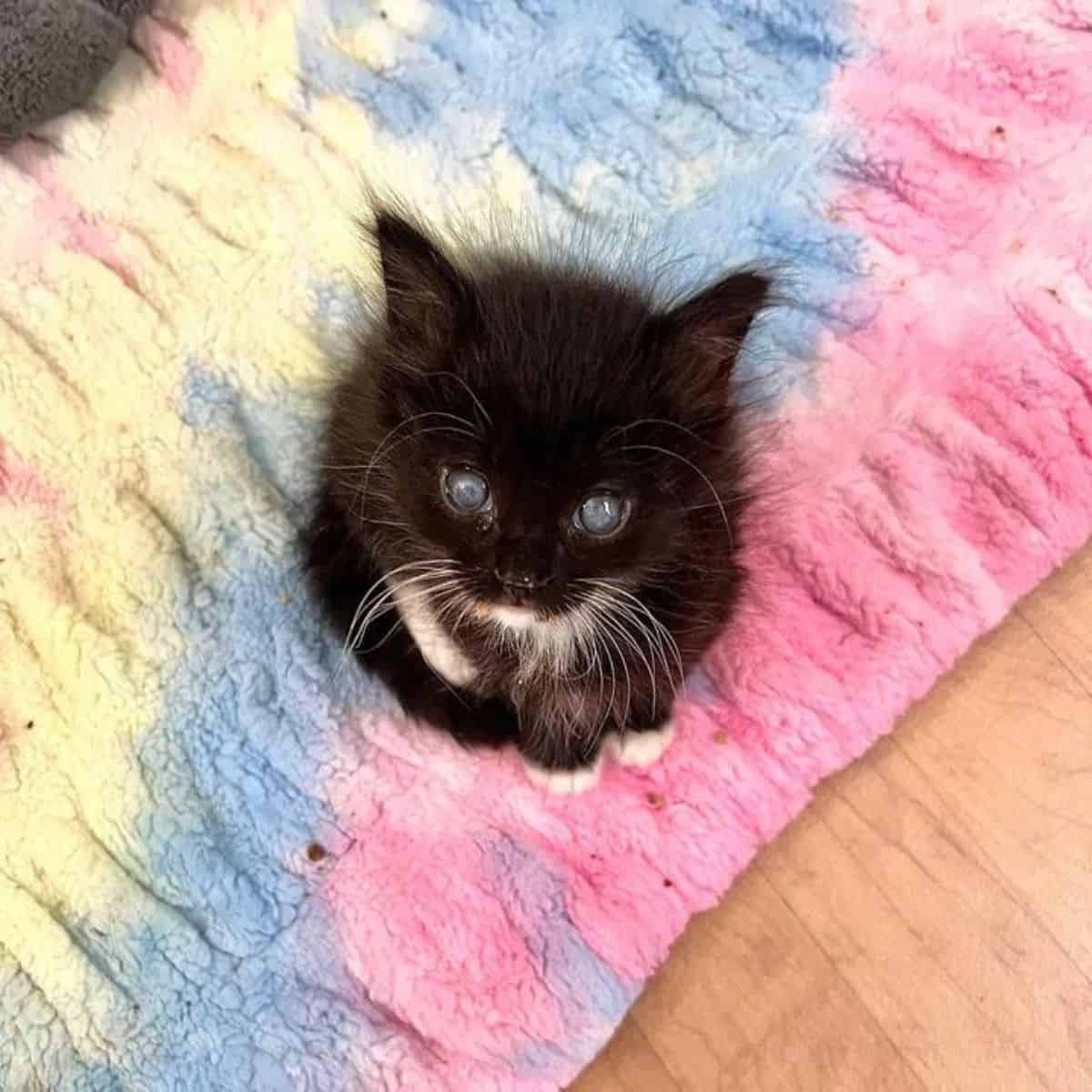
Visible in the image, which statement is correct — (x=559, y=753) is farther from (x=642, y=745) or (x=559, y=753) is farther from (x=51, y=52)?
(x=51, y=52)

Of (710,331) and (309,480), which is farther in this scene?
(309,480)

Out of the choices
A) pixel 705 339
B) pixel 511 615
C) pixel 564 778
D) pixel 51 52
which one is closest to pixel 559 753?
pixel 564 778

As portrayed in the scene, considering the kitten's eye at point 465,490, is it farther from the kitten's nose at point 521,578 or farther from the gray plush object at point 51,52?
the gray plush object at point 51,52

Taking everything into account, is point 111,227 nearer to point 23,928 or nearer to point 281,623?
point 281,623

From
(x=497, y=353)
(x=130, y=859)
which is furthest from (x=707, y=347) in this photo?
(x=130, y=859)

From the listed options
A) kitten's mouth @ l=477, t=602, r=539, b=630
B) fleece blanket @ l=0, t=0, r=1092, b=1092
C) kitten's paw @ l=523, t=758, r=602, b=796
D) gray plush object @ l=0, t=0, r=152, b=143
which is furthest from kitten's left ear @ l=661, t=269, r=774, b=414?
gray plush object @ l=0, t=0, r=152, b=143

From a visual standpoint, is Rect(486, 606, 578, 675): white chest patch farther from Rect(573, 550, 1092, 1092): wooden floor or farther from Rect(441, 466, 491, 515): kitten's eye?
Rect(573, 550, 1092, 1092): wooden floor

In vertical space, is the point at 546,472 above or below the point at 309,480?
above
